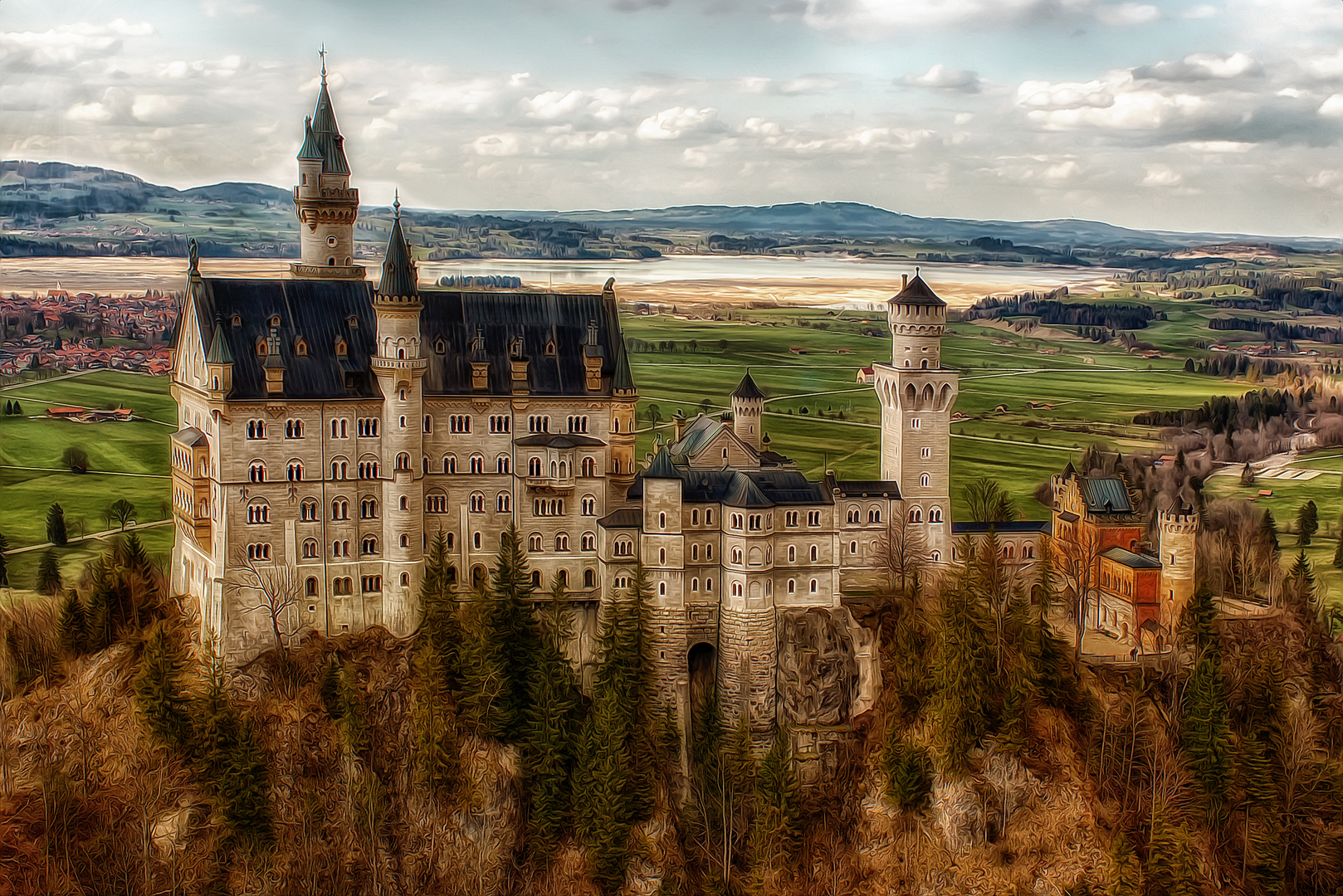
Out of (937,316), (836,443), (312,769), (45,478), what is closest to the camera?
(312,769)

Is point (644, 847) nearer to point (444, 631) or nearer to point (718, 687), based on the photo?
point (718, 687)

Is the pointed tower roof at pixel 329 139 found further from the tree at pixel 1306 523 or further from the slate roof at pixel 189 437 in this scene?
the tree at pixel 1306 523

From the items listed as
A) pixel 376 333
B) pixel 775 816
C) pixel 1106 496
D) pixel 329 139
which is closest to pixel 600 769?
pixel 775 816

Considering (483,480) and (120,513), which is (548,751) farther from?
(120,513)

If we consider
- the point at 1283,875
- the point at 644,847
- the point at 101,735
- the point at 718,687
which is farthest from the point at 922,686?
the point at 101,735

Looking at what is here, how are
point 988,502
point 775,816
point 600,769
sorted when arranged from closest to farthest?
point 600,769 → point 775,816 → point 988,502

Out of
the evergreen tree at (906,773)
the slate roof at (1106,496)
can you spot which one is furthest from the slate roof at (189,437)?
the slate roof at (1106,496)
